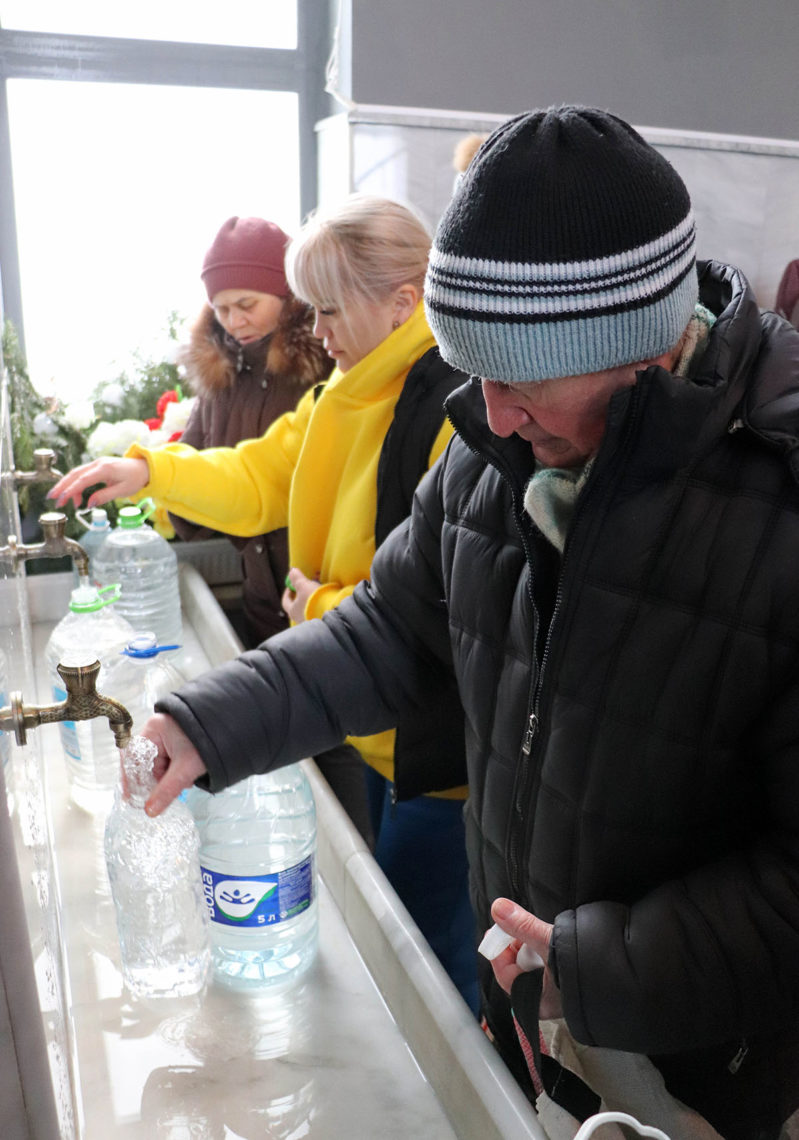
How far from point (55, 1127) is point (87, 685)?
1.16ft

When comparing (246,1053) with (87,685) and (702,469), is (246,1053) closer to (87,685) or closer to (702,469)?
(87,685)

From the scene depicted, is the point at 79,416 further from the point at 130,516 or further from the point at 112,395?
the point at 130,516

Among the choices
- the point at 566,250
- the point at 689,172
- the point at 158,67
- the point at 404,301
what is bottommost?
the point at 404,301

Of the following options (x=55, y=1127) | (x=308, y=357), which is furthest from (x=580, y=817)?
(x=308, y=357)

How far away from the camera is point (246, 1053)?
1014 millimetres

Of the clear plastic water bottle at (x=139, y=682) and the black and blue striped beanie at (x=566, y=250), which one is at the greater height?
the black and blue striped beanie at (x=566, y=250)

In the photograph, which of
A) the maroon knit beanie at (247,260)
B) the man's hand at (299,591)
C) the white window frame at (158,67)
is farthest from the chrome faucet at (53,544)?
the white window frame at (158,67)

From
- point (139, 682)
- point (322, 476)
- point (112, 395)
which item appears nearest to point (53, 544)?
point (139, 682)

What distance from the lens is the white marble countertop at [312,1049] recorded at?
0.92 metres

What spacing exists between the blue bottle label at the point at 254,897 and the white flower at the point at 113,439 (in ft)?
5.23

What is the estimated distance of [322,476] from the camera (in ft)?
6.11

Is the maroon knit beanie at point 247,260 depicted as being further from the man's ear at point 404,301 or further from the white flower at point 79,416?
the man's ear at point 404,301

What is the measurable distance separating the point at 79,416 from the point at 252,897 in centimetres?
178

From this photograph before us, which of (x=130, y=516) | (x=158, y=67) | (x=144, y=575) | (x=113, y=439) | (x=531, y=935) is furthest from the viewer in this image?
(x=158, y=67)
